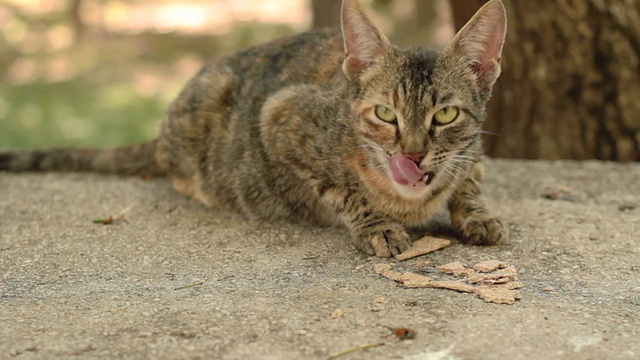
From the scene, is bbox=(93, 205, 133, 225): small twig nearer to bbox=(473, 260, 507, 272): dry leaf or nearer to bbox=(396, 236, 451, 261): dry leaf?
bbox=(396, 236, 451, 261): dry leaf

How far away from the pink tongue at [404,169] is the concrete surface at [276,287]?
16.0 inches

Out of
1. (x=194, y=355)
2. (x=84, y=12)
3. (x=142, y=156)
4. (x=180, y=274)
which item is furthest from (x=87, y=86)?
(x=194, y=355)

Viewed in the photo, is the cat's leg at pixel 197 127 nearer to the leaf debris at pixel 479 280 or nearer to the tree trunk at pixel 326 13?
the leaf debris at pixel 479 280

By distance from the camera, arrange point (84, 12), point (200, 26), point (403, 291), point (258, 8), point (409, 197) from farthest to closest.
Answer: point (258, 8)
point (200, 26)
point (84, 12)
point (409, 197)
point (403, 291)

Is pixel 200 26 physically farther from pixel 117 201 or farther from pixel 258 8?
pixel 117 201

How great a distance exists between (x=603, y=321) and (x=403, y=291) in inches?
31.9

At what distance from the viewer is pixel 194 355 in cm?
273

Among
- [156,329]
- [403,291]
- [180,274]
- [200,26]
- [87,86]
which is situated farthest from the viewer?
[200,26]

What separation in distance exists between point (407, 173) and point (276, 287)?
→ 0.82 metres

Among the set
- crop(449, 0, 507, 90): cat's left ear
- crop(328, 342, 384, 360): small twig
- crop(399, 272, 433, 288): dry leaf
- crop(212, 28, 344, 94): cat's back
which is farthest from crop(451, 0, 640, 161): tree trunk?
crop(328, 342, 384, 360): small twig

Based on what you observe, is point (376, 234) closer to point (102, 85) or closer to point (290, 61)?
point (290, 61)

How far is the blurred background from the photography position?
18.4 feet

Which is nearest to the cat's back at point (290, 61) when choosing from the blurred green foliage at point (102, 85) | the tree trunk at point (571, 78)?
the tree trunk at point (571, 78)

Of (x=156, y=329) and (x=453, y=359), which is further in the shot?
(x=156, y=329)
